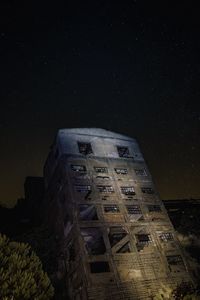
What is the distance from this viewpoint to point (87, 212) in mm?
29484

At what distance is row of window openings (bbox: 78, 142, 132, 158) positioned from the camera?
35.4 m

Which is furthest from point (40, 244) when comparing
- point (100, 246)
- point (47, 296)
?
point (47, 296)

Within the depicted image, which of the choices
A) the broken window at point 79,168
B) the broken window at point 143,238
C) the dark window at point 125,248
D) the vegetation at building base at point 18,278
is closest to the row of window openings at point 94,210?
the broken window at point 143,238

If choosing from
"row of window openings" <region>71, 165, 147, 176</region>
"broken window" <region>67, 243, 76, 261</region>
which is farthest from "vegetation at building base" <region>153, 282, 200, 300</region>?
"row of window openings" <region>71, 165, 147, 176</region>

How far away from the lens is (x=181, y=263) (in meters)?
27.6

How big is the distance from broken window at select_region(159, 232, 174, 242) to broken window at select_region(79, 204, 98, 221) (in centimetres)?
728

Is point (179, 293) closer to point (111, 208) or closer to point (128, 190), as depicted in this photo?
point (111, 208)

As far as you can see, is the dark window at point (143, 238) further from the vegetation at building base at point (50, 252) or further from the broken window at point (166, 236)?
the vegetation at building base at point (50, 252)

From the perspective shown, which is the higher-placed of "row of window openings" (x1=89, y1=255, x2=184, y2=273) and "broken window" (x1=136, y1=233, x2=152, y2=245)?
"broken window" (x1=136, y1=233, x2=152, y2=245)

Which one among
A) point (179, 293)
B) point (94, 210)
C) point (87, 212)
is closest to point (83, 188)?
point (87, 212)

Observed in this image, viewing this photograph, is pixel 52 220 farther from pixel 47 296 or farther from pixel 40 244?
pixel 47 296

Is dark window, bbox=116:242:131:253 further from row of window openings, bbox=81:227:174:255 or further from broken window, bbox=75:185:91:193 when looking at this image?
broken window, bbox=75:185:91:193

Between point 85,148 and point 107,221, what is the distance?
11.0 m

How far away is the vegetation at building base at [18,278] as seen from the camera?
51.7 ft
